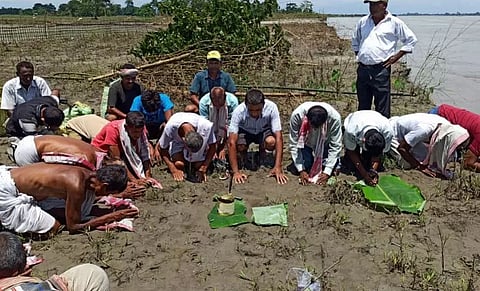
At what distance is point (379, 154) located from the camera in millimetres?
5078

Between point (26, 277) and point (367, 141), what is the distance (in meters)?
3.37

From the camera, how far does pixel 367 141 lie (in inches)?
189

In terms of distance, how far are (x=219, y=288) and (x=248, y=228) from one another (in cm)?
92

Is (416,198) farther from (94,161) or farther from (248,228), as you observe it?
(94,161)

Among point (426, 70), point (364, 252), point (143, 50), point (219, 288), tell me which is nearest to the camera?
point (219, 288)

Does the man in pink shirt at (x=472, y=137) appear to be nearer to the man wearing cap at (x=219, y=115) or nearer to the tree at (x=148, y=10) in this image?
the man wearing cap at (x=219, y=115)

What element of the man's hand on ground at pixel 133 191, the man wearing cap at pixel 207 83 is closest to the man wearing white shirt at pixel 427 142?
the man wearing cap at pixel 207 83

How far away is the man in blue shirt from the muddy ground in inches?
31.3

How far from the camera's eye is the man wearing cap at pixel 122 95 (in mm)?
6145

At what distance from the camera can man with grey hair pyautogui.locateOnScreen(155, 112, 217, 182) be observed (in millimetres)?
5098

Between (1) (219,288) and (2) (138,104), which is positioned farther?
(2) (138,104)

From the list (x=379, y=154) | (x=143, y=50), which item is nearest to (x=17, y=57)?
(x=143, y=50)

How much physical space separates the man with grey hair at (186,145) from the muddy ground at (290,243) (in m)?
0.17

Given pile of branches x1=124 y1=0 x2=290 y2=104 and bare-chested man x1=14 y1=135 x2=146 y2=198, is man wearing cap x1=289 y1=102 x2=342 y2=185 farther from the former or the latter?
pile of branches x1=124 y1=0 x2=290 y2=104
